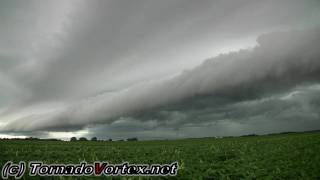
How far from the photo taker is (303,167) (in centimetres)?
2481

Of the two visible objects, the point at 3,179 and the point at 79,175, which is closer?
the point at 3,179

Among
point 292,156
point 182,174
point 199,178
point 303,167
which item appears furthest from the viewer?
point 292,156

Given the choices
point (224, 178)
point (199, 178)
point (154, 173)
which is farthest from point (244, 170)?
point (154, 173)

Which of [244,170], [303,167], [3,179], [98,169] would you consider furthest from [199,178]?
[3,179]

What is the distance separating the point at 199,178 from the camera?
21.2 m

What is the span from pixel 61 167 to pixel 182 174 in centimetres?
938

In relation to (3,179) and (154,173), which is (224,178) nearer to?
(154,173)

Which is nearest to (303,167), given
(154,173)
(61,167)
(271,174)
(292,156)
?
(271,174)

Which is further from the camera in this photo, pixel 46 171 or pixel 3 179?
pixel 46 171

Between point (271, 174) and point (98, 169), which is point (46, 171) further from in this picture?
point (271, 174)

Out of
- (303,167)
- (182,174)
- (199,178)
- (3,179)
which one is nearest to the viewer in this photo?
(3,179)

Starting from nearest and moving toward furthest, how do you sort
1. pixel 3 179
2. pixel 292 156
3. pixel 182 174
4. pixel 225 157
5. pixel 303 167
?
pixel 3 179 → pixel 182 174 → pixel 303 167 → pixel 292 156 → pixel 225 157

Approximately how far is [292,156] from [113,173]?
18.9 metres

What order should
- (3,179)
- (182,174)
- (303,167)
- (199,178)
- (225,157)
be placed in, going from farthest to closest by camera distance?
(225,157) → (303,167) → (182,174) → (199,178) → (3,179)
